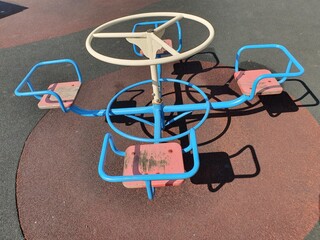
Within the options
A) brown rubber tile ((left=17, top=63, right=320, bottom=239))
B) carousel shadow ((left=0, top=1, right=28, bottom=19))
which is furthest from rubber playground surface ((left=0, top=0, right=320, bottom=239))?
carousel shadow ((left=0, top=1, right=28, bottom=19))

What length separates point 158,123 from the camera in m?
2.79

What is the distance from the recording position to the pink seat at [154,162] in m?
2.17

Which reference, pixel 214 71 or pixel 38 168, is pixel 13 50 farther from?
pixel 214 71

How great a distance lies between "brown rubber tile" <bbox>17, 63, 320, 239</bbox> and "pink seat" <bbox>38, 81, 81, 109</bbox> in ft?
1.94

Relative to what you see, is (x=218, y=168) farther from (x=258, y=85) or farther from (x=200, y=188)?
(x=258, y=85)

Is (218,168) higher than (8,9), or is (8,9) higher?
(218,168)

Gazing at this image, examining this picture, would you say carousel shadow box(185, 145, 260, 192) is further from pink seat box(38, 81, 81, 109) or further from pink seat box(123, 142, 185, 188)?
pink seat box(38, 81, 81, 109)

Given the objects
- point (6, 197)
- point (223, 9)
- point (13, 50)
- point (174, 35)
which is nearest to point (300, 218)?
point (6, 197)

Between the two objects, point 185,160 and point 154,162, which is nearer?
point 154,162

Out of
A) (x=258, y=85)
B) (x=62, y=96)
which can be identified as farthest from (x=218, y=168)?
(x=62, y=96)

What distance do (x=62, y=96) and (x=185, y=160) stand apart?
5.16ft

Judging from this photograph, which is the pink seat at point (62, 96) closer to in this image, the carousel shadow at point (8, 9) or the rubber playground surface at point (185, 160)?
the rubber playground surface at point (185, 160)

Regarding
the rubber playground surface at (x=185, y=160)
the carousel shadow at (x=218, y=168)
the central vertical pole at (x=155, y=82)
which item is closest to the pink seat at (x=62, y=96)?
the rubber playground surface at (x=185, y=160)

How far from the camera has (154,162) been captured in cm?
223
